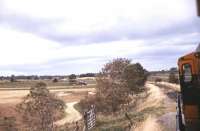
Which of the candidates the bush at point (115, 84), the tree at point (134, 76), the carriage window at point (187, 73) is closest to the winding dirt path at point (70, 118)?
the tree at point (134, 76)

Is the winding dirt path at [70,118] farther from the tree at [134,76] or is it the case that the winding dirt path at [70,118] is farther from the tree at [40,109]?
the tree at [40,109]

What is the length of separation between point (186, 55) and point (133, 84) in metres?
49.9

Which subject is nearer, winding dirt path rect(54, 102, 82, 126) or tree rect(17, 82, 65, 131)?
tree rect(17, 82, 65, 131)

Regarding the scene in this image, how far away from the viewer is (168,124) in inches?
1038

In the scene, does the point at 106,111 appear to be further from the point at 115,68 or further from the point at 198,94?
the point at 198,94

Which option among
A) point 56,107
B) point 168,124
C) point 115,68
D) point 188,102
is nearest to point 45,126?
point 56,107

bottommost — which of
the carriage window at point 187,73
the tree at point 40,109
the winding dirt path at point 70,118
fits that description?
the winding dirt path at point 70,118

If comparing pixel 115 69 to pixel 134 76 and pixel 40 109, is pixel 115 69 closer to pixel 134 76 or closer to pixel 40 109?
pixel 134 76

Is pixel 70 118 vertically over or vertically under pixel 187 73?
under

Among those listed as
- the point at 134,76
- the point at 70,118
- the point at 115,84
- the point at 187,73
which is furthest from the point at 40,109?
the point at 187,73

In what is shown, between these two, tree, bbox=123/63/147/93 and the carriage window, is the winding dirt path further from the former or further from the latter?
the carriage window

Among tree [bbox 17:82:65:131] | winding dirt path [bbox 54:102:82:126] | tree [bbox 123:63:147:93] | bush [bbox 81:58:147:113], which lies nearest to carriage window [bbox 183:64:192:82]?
tree [bbox 17:82:65:131]

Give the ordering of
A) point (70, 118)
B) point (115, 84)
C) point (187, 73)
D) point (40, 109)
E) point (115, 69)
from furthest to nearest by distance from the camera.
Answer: point (70, 118)
point (115, 69)
point (115, 84)
point (40, 109)
point (187, 73)

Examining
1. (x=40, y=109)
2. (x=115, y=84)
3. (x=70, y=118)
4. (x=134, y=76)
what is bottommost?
(x=70, y=118)
